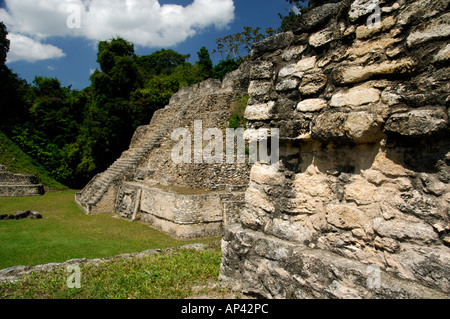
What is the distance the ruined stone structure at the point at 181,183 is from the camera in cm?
933

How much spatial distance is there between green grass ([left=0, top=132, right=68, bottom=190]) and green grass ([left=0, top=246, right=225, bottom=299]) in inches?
640

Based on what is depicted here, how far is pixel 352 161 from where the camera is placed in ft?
6.95

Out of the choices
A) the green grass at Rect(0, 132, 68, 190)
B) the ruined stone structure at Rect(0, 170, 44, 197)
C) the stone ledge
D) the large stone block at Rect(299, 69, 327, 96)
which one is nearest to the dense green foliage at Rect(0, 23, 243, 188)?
the green grass at Rect(0, 132, 68, 190)

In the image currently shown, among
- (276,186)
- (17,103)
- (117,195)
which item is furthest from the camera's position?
(17,103)

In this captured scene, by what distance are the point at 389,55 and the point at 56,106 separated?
75.8 feet

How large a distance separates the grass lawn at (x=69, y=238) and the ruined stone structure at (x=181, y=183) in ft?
1.74

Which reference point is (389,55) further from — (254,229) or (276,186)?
(254,229)

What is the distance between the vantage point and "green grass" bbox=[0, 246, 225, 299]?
2912 mm

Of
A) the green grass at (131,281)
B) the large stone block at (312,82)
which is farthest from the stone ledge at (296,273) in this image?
the large stone block at (312,82)

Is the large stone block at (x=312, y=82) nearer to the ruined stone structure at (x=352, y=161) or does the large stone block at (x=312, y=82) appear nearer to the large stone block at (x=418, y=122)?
the ruined stone structure at (x=352, y=161)

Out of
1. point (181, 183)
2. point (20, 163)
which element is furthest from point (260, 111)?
point (20, 163)

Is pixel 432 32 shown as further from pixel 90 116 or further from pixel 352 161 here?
pixel 90 116

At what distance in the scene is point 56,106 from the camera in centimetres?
2089
